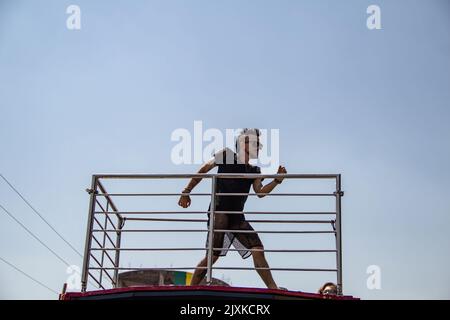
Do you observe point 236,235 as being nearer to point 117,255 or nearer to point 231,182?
point 231,182

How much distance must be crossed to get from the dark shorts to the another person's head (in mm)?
886

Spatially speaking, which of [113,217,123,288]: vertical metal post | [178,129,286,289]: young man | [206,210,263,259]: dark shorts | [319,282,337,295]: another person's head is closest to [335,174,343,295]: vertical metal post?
[319,282,337,295]: another person's head

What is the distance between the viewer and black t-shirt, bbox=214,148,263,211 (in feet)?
25.6

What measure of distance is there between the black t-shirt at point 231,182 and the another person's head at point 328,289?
51.3 inches

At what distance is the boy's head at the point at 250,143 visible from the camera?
25.9 feet

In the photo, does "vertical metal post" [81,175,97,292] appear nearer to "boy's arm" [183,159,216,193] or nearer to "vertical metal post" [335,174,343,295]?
"boy's arm" [183,159,216,193]

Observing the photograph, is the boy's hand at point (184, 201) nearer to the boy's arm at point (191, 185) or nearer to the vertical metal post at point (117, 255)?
the boy's arm at point (191, 185)

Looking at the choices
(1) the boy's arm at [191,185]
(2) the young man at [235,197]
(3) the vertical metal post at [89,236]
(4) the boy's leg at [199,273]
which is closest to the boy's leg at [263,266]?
(2) the young man at [235,197]

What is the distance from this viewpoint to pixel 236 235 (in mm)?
7887

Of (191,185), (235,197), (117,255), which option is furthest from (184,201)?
(117,255)
